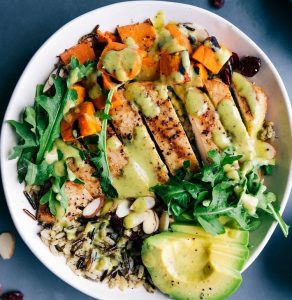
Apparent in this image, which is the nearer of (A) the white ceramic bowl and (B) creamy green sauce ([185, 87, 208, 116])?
(A) the white ceramic bowl

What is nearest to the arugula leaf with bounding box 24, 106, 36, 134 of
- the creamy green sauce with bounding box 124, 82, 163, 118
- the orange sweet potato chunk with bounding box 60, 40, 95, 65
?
the orange sweet potato chunk with bounding box 60, 40, 95, 65

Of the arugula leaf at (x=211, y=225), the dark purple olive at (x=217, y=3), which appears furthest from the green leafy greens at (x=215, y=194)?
the dark purple olive at (x=217, y=3)

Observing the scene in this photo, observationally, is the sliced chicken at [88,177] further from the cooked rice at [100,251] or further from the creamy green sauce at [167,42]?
the creamy green sauce at [167,42]

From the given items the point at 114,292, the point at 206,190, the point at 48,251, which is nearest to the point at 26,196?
the point at 48,251

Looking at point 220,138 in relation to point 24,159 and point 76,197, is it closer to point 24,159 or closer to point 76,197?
point 76,197

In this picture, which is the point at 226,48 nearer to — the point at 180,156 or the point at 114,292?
the point at 180,156

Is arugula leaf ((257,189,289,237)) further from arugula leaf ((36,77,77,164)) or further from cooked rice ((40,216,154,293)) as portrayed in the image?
arugula leaf ((36,77,77,164))

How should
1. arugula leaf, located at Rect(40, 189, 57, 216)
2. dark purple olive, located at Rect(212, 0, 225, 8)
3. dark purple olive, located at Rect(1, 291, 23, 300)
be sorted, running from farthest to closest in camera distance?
dark purple olive, located at Rect(212, 0, 225, 8) < dark purple olive, located at Rect(1, 291, 23, 300) < arugula leaf, located at Rect(40, 189, 57, 216)
